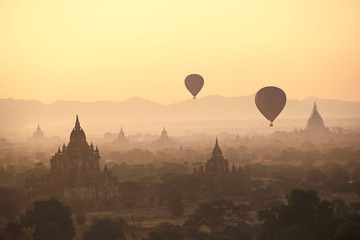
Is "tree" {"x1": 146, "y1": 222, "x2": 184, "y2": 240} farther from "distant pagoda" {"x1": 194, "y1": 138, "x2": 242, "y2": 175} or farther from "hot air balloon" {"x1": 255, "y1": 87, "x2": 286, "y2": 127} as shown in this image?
"hot air balloon" {"x1": 255, "y1": 87, "x2": 286, "y2": 127}

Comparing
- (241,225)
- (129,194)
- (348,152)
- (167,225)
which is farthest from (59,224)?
(348,152)

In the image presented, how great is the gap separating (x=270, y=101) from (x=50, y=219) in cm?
8416

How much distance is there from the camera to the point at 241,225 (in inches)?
2783

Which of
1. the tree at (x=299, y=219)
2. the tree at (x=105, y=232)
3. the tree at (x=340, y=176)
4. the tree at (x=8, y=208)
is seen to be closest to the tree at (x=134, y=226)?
the tree at (x=105, y=232)

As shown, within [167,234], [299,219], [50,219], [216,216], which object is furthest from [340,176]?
[50,219]

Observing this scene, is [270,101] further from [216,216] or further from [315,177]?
[216,216]

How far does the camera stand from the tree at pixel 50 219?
66.6 meters

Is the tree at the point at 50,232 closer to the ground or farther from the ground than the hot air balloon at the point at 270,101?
closer to the ground

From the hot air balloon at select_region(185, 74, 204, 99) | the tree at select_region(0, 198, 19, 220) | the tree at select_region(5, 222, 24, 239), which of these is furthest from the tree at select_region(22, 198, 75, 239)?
the hot air balloon at select_region(185, 74, 204, 99)

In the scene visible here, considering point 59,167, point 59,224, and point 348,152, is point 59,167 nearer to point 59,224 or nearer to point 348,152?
point 59,224

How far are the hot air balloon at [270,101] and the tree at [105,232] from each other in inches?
3226

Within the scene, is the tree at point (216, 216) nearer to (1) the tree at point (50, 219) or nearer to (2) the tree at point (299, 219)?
(2) the tree at point (299, 219)

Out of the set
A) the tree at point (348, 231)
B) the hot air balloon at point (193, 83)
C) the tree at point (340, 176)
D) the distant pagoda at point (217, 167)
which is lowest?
the tree at point (348, 231)

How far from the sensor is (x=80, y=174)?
328 ft
